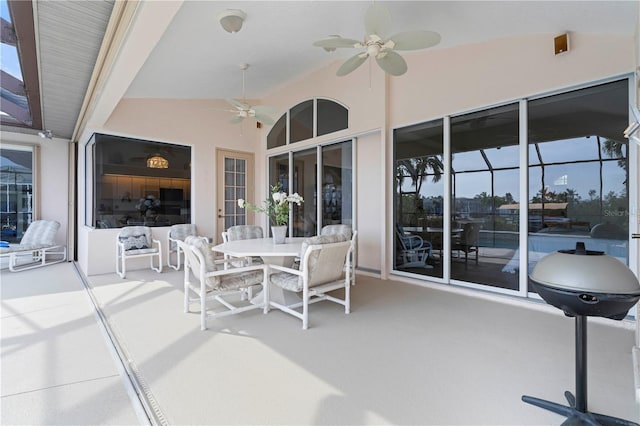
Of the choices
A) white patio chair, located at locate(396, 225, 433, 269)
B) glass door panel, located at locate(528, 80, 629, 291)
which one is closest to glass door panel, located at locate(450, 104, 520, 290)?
glass door panel, located at locate(528, 80, 629, 291)

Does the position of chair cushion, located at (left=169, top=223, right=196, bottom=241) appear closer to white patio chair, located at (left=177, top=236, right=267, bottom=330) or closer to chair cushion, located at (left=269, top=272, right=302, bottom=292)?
white patio chair, located at (left=177, top=236, right=267, bottom=330)

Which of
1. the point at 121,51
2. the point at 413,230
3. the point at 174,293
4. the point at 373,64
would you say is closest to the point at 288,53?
the point at 373,64

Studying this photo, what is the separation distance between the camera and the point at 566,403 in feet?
5.94

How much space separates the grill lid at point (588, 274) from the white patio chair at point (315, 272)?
1798 millimetres

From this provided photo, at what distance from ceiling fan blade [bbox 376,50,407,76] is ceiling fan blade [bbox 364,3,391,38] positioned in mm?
270

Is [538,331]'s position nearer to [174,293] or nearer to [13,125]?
[174,293]

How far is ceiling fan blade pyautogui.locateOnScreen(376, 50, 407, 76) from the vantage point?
299 centimetres

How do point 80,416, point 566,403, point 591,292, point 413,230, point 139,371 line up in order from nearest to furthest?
point 591,292 → point 80,416 → point 566,403 → point 139,371 → point 413,230

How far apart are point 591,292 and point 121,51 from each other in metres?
3.87

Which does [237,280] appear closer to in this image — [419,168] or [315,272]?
[315,272]

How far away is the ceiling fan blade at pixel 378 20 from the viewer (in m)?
2.50

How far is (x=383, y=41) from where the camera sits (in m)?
2.80

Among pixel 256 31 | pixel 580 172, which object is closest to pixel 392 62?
pixel 256 31

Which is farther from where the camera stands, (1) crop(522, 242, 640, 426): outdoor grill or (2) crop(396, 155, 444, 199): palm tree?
(2) crop(396, 155, 444, 199): palm tree
